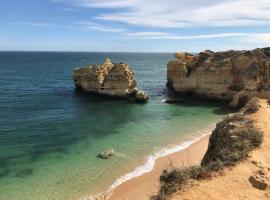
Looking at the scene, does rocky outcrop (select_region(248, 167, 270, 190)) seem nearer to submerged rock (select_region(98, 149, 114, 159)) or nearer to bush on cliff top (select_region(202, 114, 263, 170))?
bush on cliff top (select_region(202, 114, 263, 170))

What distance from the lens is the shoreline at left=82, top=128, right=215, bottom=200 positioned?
2077 centimetres

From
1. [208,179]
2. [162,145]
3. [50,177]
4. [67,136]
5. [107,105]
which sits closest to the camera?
[208,179]

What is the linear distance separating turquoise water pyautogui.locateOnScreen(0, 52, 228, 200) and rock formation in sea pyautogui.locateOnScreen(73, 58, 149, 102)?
Answer: 1846mm

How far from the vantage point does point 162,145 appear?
29609 mm

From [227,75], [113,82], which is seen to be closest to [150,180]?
[113,82]

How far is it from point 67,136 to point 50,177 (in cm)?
945

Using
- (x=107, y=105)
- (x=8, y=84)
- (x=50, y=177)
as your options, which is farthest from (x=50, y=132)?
(x=8, y=84)

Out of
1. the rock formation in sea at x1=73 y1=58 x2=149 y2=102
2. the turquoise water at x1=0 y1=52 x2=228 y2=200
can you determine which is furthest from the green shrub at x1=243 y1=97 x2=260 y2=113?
the rock formation in sea at x1=73 y1=58 x2=149 y2=102

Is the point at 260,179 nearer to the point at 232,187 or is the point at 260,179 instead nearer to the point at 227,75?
the point at 232,187

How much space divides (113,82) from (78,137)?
20462mm

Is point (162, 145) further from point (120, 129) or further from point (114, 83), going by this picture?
point (114, 83)

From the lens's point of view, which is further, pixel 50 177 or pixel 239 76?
pixel 239 76

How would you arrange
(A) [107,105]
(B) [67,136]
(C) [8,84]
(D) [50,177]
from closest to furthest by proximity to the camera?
(D) [50,177] → (B) [67,136] → (A) [107,105] → (C) [8,84]

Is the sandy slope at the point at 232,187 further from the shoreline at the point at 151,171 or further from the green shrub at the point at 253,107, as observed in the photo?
the green shrub at the point at 253,107
